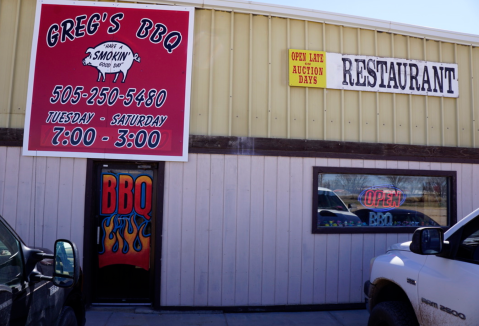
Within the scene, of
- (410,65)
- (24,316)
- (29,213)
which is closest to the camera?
(24,316)

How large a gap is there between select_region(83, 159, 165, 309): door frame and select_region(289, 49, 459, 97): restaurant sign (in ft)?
9.50

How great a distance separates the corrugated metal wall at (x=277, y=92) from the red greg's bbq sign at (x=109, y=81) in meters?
0.24

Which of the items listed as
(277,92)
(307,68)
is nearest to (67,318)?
(277,92)

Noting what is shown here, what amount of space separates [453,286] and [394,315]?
0.69 m

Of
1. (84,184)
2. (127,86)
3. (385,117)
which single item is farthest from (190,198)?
(385,117)

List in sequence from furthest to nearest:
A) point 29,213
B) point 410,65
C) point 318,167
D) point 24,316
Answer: point 410,65, point 318,167, point 29,213, point 24,316

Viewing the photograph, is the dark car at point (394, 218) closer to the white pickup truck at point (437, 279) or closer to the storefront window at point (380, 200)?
the storefront window at point (380, 200)

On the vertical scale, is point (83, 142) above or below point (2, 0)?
below

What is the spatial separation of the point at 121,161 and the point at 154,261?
5.49 feet

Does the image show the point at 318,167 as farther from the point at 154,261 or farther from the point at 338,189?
the point at 154,261

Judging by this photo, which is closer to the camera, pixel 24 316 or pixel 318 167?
pixel 24 316

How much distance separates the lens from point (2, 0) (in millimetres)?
6293

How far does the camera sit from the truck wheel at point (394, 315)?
11.0 ft

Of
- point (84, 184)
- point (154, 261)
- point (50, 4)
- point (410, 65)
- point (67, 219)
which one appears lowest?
point (154, 261)
